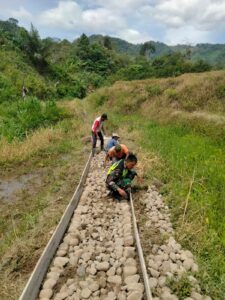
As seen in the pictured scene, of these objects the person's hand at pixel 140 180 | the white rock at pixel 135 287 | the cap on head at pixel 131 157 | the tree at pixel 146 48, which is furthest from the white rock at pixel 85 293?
the tree at pixel 146 48

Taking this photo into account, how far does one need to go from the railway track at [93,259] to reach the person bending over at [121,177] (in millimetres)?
415

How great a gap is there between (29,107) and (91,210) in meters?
12.0

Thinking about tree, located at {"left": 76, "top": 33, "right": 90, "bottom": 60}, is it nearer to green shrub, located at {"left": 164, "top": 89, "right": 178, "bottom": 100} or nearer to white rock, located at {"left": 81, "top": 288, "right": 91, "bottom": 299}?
green shrub, located at {"left": 164, "top": 89, "right": 178, "bottom": 100}

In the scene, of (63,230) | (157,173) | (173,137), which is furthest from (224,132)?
(63,230)

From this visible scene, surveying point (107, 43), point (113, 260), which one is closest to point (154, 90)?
point (113, 260)

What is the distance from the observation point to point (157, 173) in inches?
360

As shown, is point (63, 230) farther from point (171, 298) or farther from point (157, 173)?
point (157, 173)

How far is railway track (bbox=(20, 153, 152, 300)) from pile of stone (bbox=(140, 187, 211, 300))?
201 mm

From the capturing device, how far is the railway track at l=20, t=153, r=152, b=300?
4.34 metres

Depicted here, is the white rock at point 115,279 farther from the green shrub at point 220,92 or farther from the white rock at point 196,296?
the green shrub at point 220,92

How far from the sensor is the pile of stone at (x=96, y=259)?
4.39 m

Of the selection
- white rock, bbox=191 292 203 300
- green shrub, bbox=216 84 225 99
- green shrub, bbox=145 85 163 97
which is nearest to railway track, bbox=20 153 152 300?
white rock, bbox=191 292 203 300

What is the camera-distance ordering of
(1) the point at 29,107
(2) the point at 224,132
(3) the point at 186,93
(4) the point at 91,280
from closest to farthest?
(4) the point at 91,280 < (2) the point at 224,132 < (1) the point at 29,107 < (3) the point at 186,93

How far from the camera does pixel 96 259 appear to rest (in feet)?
17.0
